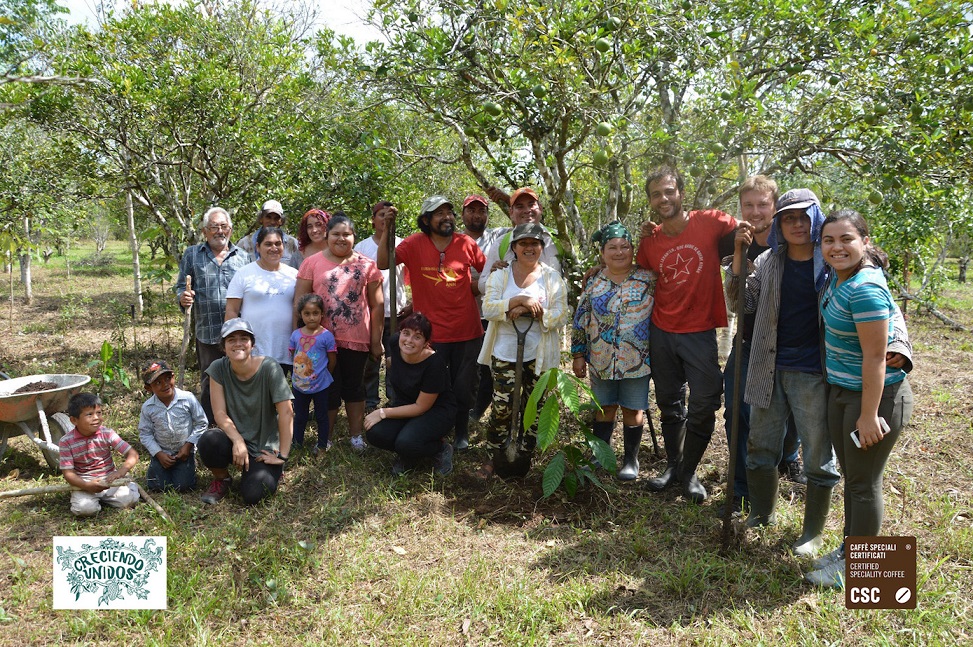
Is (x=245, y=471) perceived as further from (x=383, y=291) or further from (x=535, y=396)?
(x=535, y=396)

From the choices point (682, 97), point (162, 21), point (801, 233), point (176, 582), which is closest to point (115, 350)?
point (162, 21)

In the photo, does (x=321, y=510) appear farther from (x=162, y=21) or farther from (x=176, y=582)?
(x=162, y=21)

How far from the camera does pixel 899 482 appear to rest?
4.27 meters

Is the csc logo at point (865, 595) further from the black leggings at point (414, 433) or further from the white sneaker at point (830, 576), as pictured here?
the black leggings at point (414, 433)

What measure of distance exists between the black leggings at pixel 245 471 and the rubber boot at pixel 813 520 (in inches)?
122

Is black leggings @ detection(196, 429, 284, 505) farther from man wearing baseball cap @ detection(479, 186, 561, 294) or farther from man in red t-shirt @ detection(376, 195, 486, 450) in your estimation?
man wearing baseball cap @ detection(479, 186, 561, 294)

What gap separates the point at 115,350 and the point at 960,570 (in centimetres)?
817

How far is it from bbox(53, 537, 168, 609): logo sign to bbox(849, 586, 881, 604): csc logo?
3197mm

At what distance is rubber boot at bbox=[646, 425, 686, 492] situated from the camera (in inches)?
161

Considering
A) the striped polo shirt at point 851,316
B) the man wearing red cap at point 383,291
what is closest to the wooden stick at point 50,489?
the man wearing red cap at point 383,291

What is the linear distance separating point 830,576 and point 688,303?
5.20 feet

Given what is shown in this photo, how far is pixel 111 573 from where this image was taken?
3070mm

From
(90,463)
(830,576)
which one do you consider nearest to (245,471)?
(90,463)

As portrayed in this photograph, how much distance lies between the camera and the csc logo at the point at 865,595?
2.87 m
